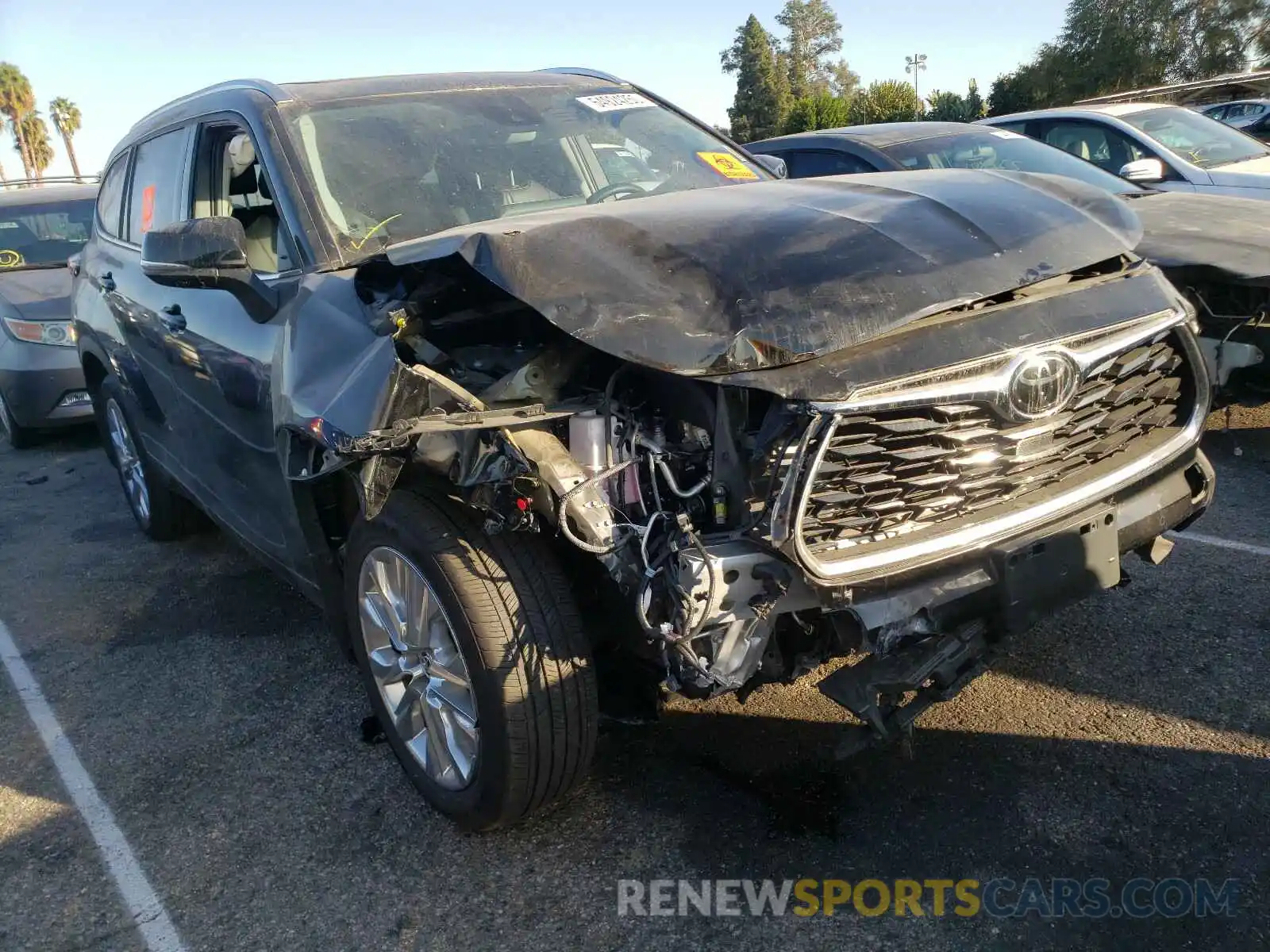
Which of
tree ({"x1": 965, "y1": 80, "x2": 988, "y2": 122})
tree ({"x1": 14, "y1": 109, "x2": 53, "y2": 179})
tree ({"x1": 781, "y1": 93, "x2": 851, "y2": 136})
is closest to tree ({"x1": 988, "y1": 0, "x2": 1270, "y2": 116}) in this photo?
tree ({"x1": 965, "y1": 80, "x2": 988, "y2": 122})

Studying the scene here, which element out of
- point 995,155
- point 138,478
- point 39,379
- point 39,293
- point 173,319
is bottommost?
point 138,478

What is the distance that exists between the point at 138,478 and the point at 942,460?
4.42 metres

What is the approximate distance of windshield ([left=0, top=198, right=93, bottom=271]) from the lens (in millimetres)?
8242

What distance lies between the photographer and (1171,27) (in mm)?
40250

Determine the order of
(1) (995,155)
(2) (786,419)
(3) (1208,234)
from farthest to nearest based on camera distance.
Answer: (1) (995,155)
(3) (1208,234)
(2) (786,419)

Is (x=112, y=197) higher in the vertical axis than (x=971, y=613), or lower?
higher

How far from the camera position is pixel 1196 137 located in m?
7.82

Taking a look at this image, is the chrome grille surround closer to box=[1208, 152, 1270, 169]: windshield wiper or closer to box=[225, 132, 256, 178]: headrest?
box=[225, 132, 256, 178]: headrest

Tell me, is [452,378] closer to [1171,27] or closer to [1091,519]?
[1091,519]

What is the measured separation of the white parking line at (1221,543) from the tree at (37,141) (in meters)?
70.1

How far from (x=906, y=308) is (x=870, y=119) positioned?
115 ft

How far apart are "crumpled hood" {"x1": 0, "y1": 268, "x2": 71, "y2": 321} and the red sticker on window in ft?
11.3

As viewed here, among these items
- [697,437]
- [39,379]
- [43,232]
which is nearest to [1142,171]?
[697,437]

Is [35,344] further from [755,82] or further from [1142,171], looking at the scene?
[755,82]
